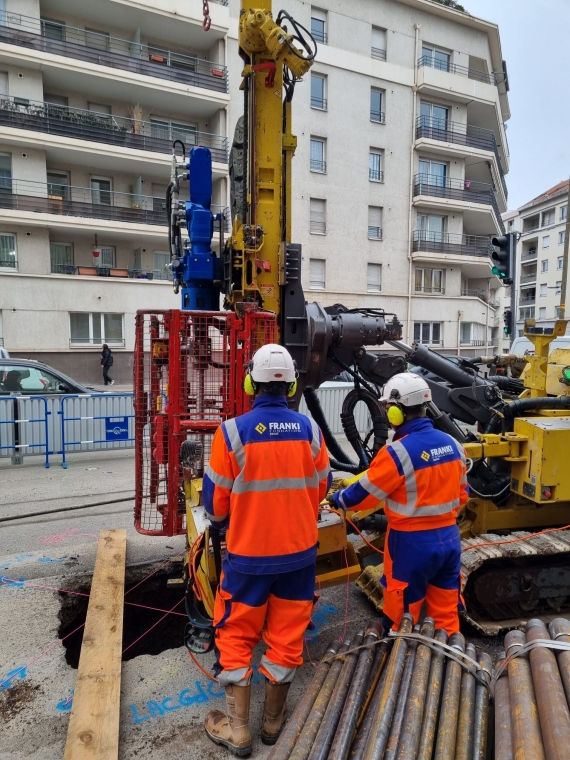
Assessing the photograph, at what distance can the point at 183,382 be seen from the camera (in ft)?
15.0

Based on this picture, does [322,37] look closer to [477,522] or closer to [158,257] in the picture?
[158,257]

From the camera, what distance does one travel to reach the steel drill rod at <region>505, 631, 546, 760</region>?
6.18ft

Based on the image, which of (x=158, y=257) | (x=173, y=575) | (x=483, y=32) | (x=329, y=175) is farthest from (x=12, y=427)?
(x=483, y=32)

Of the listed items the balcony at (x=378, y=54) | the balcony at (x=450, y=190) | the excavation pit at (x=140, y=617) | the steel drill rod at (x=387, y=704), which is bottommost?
the excavation pit at (x=140, y=617)

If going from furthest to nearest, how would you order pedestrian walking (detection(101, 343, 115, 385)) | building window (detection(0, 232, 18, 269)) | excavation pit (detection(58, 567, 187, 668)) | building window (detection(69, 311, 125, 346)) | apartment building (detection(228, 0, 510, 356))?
apartment building (detection(228, 0, 510, 356)) → building window (detection(69, 311, 125, 346)) → pedestrian walking (detection(101, 343, 115, 385)) → building window (detection(0, 232, 18, 269)) → excavation pit (detection(58, 567, 187, 668))

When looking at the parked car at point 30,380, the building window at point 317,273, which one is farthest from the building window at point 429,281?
the parked car at point 30,380

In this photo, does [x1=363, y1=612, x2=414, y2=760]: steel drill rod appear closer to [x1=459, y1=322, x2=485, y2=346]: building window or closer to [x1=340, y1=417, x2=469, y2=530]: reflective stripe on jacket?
[x1=340, y1=417, x2=469, y2=530]: reflective stripe on jacket

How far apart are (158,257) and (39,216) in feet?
16.4

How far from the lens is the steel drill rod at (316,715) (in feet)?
7.83

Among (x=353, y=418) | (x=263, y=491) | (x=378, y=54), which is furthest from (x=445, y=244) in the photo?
(x=263, y=491)

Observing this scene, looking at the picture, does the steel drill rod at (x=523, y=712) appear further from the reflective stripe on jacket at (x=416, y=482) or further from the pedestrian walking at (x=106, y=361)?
the pedestrian walking at (x=106, y=361)

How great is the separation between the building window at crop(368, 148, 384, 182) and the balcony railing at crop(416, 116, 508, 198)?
2.55m

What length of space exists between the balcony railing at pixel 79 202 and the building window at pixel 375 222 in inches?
333

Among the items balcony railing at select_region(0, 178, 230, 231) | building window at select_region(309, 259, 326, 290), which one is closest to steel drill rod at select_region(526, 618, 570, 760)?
balcony railing at select_region(0, 178, 230, 231)
